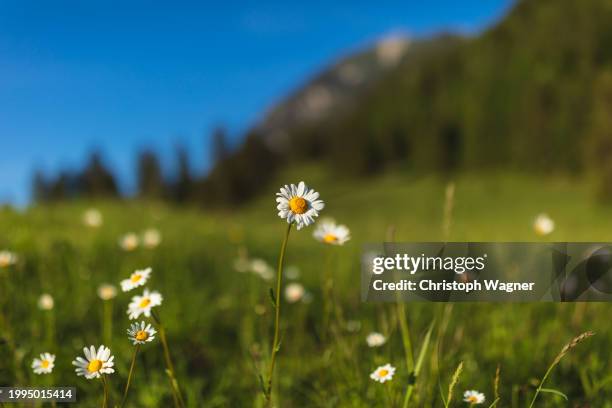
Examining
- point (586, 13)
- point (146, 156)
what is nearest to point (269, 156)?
point (146, 156)

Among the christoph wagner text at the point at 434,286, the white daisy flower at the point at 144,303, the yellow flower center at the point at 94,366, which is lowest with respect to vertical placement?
the yellow flower center at the point at 94,366

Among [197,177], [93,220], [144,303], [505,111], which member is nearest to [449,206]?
[144,303]

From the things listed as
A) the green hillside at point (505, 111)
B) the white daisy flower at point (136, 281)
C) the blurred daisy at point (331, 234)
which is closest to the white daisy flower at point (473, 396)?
the blurred daisy at point (331, 234)

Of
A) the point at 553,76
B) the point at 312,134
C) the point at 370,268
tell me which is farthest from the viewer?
the point at 312,134

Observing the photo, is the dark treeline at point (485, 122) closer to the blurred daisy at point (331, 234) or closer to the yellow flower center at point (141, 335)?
the blurred daisy at point (331, 234)

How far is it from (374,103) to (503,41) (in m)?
31.9

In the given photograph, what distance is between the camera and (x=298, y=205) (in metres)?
1.37

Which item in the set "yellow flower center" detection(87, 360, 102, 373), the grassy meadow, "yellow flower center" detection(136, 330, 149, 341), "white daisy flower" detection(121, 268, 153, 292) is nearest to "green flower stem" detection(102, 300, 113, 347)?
the grassy meadow

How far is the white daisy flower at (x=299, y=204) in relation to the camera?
132 centimetres

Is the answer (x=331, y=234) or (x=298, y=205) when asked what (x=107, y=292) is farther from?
(x=298, y=205)

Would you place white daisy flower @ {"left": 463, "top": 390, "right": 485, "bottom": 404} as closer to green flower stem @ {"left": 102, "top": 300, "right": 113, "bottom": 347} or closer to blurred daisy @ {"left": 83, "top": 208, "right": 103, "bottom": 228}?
green flower stem @ {"left": 102, "top": 300, "right": 113, "bottom": 347}

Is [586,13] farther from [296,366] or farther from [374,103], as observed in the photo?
[296,366]

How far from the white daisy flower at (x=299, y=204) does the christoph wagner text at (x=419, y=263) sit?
84 centimetres

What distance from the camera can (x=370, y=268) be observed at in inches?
87.4
